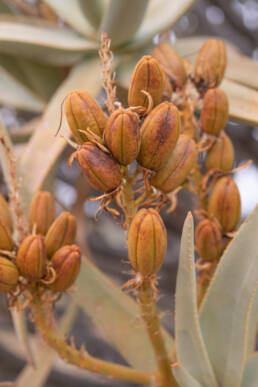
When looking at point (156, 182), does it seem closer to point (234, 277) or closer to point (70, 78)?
point (234, 277)

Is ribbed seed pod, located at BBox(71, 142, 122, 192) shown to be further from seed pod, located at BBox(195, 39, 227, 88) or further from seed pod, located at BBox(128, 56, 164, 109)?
seed pod, located at BBox(195, 39, 227, 88)

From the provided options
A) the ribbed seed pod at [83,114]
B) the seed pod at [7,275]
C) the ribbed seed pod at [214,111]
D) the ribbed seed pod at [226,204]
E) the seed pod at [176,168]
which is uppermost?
the ribbed seed pod at [83,114]

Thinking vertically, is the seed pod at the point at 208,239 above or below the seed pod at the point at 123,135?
below

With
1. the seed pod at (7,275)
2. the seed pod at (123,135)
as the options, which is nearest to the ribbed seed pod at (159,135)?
the seed pod at (123,135)

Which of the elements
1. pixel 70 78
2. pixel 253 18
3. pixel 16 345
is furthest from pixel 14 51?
pixel 253 18

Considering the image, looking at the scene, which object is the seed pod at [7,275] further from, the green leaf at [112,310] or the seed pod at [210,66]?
the seed pod at [210,66]

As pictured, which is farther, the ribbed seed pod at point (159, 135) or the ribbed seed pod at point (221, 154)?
the ribbed seed pod at point (221, 154)

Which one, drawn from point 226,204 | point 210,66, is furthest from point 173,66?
point 226,204
